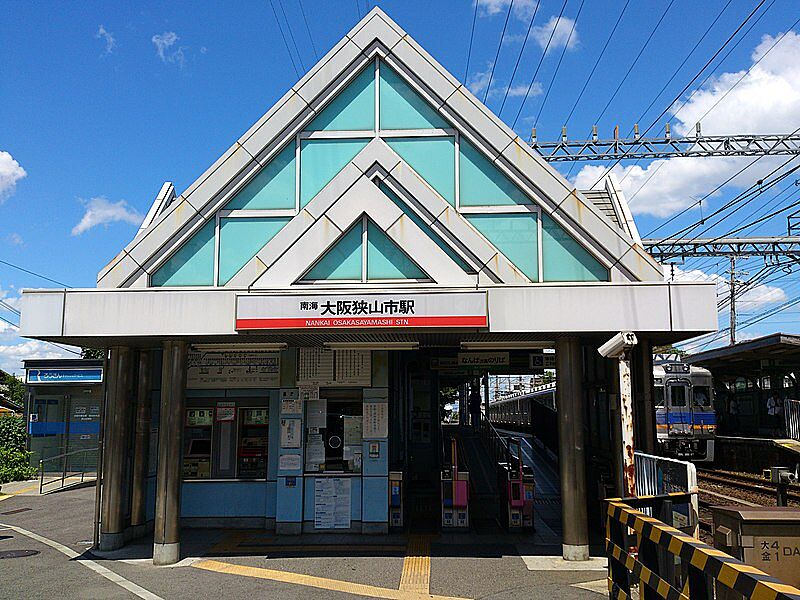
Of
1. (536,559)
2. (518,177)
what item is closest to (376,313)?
(518,177)

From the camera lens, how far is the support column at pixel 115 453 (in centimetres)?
1263

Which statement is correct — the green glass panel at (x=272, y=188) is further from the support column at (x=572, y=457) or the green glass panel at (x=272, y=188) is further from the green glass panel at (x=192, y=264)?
the support column at (x=572, y=457)

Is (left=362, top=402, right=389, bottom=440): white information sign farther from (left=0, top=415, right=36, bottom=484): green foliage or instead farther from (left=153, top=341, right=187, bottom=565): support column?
(left=0, top=415, right=36, bottom=484): green foliage

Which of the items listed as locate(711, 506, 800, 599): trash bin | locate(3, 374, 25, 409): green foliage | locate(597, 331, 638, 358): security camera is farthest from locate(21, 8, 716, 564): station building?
locate(3, 374, 25, 409): green foliage

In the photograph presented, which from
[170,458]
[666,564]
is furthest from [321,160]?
[666,564]

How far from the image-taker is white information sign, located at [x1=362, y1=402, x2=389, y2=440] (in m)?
13.8

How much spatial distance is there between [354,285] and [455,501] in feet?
16.5

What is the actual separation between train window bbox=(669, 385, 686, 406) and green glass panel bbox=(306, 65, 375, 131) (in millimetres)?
17842

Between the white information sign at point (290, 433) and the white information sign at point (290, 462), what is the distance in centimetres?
21

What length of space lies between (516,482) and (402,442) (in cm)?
664

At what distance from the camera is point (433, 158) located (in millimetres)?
12492

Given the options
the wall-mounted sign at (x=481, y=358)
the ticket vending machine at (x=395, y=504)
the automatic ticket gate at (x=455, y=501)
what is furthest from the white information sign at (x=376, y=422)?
the wall-mounted sign at (x=481, y=358)

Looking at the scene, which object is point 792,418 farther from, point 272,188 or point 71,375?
point 71,375

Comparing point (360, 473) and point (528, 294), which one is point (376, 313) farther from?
point (360, 473)
